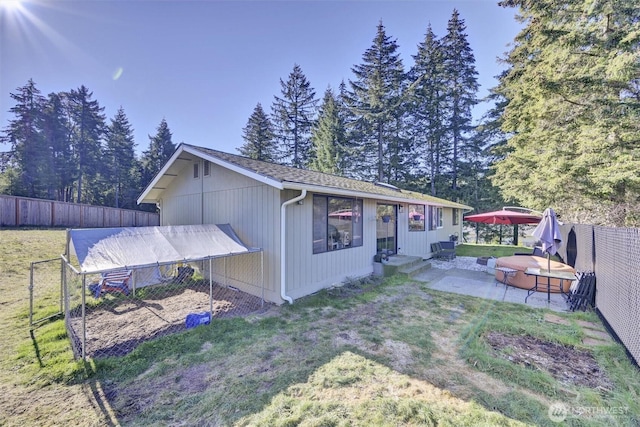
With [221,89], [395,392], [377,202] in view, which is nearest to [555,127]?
[377,202]

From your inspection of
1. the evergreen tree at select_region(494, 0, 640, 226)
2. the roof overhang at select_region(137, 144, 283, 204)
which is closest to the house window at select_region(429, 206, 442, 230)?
the evergreen tree at select_region(494, 0, 640, 226)

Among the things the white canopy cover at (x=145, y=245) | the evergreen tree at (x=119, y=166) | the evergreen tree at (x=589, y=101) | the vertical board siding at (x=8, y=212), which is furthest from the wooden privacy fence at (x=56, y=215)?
the evergreen tree at (x=589, y=101)

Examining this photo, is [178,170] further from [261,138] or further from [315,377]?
[261,138]

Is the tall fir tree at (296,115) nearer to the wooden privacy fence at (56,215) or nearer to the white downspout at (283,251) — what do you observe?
the wooden privacy fence at (56,215)

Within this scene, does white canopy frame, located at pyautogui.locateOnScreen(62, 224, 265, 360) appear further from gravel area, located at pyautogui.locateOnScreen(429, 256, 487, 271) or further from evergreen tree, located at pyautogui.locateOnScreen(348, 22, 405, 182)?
evergreen tree, located at pyautogui.locateOnScreen(348, 22, 405, 182)

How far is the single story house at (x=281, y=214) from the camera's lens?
582 centimetres

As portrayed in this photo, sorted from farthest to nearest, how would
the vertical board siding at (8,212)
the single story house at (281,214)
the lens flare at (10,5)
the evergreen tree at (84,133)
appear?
the evergreen tree at (84,133), the vertical board siding at (8,212), the lens flare at (10,5), the single story house at (281,214)

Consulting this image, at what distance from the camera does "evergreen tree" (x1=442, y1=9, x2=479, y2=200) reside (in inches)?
841

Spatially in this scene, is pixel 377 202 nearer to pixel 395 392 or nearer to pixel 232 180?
pixel 232 180

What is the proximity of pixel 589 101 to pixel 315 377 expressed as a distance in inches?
423

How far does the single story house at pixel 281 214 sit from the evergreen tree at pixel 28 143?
80.4 feet

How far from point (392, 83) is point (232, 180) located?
713 inches

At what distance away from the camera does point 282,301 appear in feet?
19.0

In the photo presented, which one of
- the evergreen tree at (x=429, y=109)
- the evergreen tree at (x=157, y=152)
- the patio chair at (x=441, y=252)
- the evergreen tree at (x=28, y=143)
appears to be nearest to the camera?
the patio chair at (x=441, y=252)
